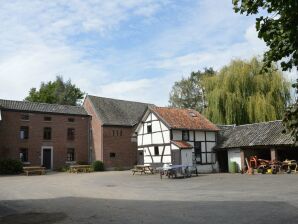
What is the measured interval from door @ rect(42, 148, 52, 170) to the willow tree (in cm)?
1740

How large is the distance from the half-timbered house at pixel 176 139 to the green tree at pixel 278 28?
22670 mm

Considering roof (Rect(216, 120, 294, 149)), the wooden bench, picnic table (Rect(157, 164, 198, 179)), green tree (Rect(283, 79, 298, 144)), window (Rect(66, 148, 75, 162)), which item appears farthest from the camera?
window (Rect(66, 148, 75, 162))

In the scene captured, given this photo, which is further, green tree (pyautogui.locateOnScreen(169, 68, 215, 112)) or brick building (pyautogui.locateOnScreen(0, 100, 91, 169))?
green tree (pyautogui.locateOnScreen(169, 68, 215, 112))

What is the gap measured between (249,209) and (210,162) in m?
21.3

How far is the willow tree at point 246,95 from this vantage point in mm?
35406

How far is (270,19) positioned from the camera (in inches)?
247

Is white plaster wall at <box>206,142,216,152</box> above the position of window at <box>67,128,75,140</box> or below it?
below

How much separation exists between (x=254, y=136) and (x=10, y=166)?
2219cm

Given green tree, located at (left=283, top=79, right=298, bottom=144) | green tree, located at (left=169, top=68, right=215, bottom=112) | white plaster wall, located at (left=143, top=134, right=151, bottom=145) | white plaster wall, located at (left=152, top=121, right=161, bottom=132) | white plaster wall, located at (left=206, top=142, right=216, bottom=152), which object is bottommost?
green tree, located at (left=283, top=79, right=298, bottom=144)

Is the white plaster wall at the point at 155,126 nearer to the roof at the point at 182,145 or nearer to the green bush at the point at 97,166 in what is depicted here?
the roof at the point at 182,145

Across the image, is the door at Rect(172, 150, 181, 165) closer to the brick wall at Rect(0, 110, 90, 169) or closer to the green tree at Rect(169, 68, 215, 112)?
the brick wall at Rect(0, 110, 90, 169)

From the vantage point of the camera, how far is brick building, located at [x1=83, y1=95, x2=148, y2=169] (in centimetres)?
4038

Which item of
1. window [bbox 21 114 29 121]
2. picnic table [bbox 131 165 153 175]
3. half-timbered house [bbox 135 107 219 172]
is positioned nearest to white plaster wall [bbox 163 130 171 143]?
half-timbered house [bbox 135 107 219 172]

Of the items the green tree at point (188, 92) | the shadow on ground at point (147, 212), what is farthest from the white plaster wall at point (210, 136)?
the green tree at point (188, 92)
